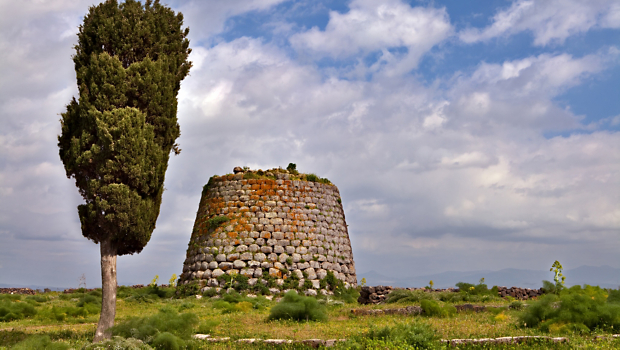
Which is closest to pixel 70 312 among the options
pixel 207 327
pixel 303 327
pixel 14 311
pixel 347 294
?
pixel 14 311

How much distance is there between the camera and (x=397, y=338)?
964cm

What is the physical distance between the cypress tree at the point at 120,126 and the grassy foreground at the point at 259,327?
2077mm

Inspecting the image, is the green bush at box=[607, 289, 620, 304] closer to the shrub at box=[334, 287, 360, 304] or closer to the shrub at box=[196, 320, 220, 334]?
the shrub at box=[334, 287, 360, 304]

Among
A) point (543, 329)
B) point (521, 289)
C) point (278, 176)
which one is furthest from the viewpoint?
point (278, 176)

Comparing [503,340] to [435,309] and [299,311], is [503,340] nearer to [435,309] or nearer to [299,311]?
[435,309]

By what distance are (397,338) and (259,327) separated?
4379 mm

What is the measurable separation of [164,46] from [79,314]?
33.4 ft

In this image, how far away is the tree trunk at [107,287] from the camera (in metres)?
12.4

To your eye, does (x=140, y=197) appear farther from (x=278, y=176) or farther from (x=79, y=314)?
(x=278, y=176)

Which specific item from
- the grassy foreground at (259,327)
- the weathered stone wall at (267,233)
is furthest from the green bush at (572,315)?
the weathered stone wall at (267,233)

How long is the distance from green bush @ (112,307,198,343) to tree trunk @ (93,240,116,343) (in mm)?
1377

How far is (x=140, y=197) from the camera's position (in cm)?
1314

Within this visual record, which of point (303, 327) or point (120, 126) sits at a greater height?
point (120, 126)

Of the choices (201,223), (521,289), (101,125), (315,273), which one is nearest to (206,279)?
(201,223)
